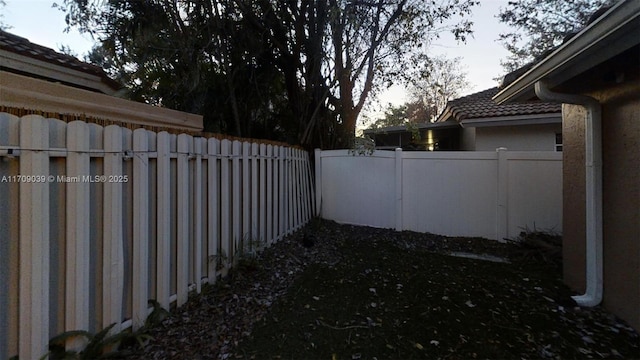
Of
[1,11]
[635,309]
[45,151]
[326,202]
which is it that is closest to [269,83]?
[326,202]

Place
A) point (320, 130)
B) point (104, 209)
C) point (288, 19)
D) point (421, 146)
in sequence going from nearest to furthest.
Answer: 1. point (104, 209)
2. point (288, 19)
3. point (320, 130)
4. point (421, 146)

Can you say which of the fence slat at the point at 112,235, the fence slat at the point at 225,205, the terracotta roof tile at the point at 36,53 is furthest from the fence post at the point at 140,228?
the terracotta roof tile at the point at 36,53

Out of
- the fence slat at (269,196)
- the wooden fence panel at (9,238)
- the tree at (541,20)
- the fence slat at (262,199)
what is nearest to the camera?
the wooden fence panel at (9,238)

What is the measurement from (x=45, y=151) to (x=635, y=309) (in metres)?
4.20

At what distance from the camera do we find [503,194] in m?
4.91

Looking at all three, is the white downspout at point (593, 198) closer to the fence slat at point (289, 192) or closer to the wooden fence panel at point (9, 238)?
the fence slat at point (289, 192)

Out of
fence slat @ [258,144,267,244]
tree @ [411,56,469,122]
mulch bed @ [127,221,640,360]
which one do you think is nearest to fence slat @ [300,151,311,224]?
fence slat @ [258,144,267,244]

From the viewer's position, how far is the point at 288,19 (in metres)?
5.92

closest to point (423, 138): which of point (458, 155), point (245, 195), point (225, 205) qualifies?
point (458, 155)

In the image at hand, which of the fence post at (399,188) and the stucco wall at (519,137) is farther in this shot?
the stucco wall at (519,137)

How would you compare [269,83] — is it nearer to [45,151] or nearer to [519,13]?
[45,151]

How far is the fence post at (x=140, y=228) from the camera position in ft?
7.22

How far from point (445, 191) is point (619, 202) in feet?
8.83

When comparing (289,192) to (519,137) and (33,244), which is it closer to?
(33,244)
